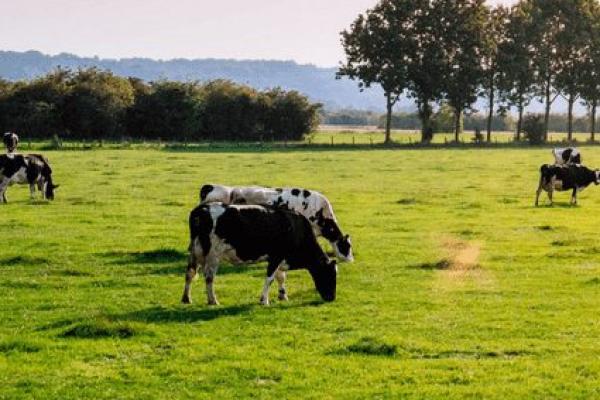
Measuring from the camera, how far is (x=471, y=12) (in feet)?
336

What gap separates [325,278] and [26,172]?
2219cm

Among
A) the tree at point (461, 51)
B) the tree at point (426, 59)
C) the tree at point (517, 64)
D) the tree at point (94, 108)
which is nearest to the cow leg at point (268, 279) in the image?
the tree at point (94, 108)

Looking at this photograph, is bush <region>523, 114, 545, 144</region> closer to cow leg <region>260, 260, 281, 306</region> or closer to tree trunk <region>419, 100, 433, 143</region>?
tree trunk <region>419, 100, 433, 143</region>

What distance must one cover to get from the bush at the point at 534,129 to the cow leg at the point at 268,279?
86.4 m

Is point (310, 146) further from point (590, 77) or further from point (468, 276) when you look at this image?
point (468, 276)

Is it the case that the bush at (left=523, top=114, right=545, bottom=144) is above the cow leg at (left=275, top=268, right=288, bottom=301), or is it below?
above

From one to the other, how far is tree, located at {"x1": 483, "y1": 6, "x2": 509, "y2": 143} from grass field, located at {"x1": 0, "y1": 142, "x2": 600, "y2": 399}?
72.4 m

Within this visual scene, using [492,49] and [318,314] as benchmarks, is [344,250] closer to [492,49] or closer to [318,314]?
[318,314]

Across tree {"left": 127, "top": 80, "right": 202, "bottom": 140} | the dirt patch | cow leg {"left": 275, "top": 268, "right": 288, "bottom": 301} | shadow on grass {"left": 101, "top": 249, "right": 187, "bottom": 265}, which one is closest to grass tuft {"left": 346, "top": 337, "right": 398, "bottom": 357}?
cow leg {"left": 275, "top": 268, "right": 288, "bottom": 301}

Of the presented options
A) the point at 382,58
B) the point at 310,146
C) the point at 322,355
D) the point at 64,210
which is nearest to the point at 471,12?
the point at 382,58

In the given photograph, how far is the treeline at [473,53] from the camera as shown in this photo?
99.5m

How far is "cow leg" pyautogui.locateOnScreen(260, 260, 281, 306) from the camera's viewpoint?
652 inches

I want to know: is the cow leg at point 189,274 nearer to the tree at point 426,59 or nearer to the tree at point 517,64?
the tree at point 426,59

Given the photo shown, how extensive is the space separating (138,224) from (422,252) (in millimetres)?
10122
